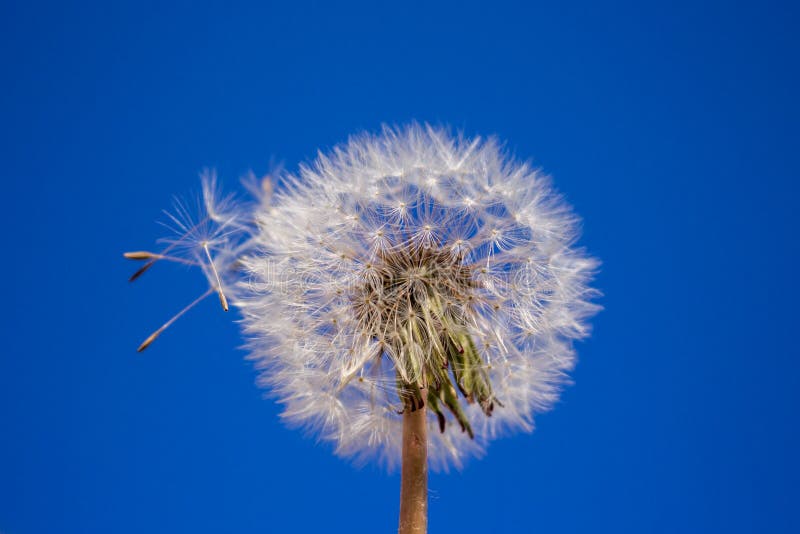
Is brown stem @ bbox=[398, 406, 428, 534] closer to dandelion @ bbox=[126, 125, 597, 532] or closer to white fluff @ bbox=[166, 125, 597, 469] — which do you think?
dandelion @ bbox=[126, 125, 597, 532]

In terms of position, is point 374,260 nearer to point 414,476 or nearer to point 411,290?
point 411,290

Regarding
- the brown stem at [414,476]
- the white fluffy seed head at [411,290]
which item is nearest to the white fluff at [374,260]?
the white fluffy seed head at [411,290]

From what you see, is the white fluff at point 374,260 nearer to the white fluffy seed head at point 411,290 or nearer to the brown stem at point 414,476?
the white fluffy seed head at point 411,290

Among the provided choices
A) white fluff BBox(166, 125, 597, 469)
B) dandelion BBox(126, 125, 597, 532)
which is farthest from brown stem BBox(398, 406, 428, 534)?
white fluff BBox(166, 125, 597, 469)

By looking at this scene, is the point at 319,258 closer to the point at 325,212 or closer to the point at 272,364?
the point at 325,212

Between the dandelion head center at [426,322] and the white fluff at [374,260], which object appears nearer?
the dandelion head center at [426,322]

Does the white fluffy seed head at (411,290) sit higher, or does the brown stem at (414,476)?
the white fluffy seed head at (411,290)

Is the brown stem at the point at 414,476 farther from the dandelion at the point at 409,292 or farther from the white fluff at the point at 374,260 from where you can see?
the white fluff at the point at 374,260

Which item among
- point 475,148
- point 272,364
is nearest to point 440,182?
point 475,148
